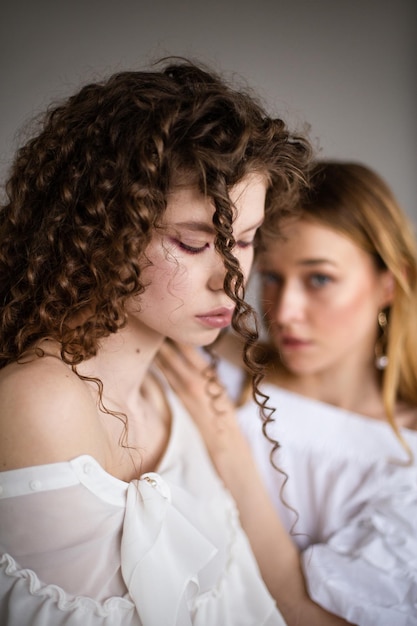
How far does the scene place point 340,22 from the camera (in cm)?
145

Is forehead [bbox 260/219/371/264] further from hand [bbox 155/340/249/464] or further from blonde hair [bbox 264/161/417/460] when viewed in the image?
hand [bbox 155/340/249/464]

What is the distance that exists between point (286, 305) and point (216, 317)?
0.47 meters

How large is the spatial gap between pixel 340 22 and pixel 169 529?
50.0 inches

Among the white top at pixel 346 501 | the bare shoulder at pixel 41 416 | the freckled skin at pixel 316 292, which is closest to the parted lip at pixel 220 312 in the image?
the bare shoulder at pixel 41 416

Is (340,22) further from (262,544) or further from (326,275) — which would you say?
(262,544)

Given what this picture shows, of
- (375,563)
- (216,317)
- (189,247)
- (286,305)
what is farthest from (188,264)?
(375,563)

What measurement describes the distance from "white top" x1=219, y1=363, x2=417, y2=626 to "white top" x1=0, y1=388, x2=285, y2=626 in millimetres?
364

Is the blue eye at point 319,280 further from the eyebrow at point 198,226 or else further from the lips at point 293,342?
the eyebrow at point 198,226

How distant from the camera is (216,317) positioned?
1015mm

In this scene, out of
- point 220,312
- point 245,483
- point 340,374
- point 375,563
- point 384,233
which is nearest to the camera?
point 220,312

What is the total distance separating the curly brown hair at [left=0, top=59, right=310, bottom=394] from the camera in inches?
34.0

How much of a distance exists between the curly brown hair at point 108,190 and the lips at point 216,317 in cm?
6

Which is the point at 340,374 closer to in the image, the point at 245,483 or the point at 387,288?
the point at 387,288

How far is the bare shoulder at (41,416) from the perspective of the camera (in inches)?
31.4
